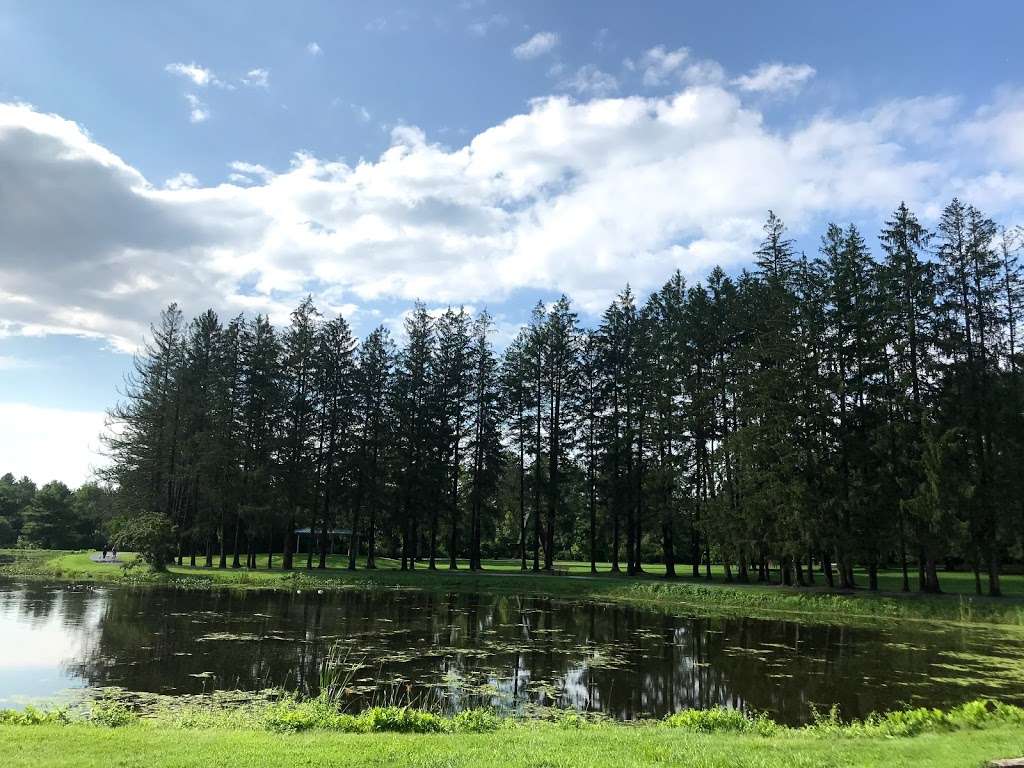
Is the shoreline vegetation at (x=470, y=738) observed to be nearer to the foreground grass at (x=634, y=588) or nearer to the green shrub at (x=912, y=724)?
the green shrub at (x=912, y=724)

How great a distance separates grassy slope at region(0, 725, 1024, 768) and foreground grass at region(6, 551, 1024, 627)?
20590mm

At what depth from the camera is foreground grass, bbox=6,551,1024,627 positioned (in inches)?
1074

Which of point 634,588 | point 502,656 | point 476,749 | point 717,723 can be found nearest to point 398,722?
point 476,749

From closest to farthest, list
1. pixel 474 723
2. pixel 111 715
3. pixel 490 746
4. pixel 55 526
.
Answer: pixel 490 746
pixel 111 715
pixel 474 723
pixel 55 526

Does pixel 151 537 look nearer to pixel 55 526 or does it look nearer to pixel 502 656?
pixel 502 656

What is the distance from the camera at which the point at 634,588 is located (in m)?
35.7

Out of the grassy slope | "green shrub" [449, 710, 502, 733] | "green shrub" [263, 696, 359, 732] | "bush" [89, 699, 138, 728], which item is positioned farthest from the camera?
"green shrub" [449, 710, 502, 733]

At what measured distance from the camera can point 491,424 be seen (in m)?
48.9

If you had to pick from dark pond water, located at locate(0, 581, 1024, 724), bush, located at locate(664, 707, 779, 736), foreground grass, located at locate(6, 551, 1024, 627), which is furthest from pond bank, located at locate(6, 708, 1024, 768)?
foreground grass, located at locate(6, 551, 1024, 627)

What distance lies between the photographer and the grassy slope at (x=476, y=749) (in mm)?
7093

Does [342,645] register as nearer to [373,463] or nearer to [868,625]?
[868,625]

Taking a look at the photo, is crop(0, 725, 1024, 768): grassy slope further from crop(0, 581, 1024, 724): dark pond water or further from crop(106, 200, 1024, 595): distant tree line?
crop(106, 200, 1024, 595): distant tree line

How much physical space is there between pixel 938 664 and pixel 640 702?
9.90 m

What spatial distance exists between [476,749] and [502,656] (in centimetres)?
1042
